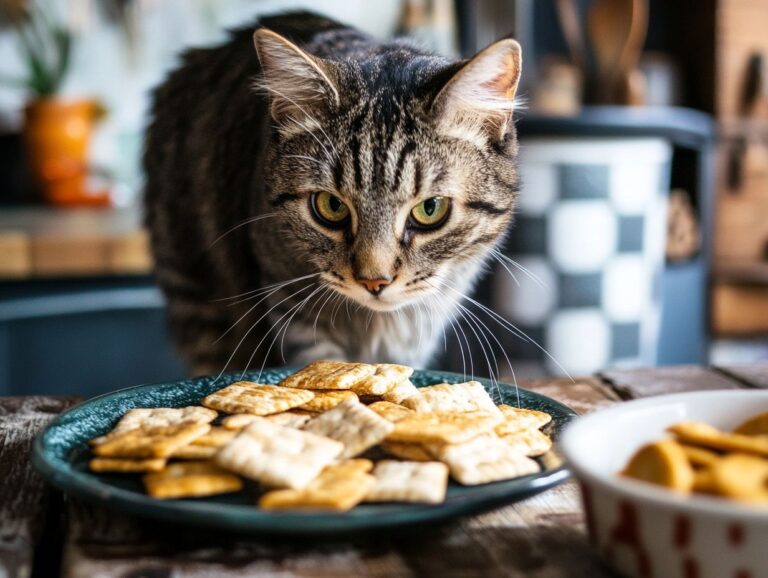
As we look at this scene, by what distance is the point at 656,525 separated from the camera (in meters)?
0.54

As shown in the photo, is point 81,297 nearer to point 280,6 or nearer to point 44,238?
point 44,238

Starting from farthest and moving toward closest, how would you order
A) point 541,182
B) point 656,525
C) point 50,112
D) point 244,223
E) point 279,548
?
point 50,112 < point 541,182 < point 244,223 < point 279,548 < point 656,525

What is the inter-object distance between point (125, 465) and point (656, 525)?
1.34 ft

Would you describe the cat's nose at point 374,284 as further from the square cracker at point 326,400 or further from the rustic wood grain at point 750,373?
the rustic wood grain at point 750,373

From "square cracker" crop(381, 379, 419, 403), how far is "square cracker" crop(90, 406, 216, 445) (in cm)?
17

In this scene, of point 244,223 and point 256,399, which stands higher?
point 244,223

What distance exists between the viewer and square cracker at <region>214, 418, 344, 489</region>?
651mm

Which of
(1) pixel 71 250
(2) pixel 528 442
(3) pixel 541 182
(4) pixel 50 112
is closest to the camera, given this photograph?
(2) pixel 528 442

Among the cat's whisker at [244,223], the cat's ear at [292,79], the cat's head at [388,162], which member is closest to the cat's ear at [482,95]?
the cat's head at [388,162]

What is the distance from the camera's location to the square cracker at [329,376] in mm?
876

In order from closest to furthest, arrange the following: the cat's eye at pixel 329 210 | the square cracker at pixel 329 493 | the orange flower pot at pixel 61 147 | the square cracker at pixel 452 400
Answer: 1. the square cracker at pixel 329 493
2. the square cracker at pixel 452 400
3. the cat's eye at pixel 329 210
4. the orange flower pot at pixel 61 147

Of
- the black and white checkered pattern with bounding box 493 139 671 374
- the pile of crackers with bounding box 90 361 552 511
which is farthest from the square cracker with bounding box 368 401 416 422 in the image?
the black and white checkered pattern with bounding box 493 139 671 374

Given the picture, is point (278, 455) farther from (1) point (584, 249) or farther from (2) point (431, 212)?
(1) point (584, 249)

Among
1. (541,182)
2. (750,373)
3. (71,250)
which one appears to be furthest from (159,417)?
(71,250)
